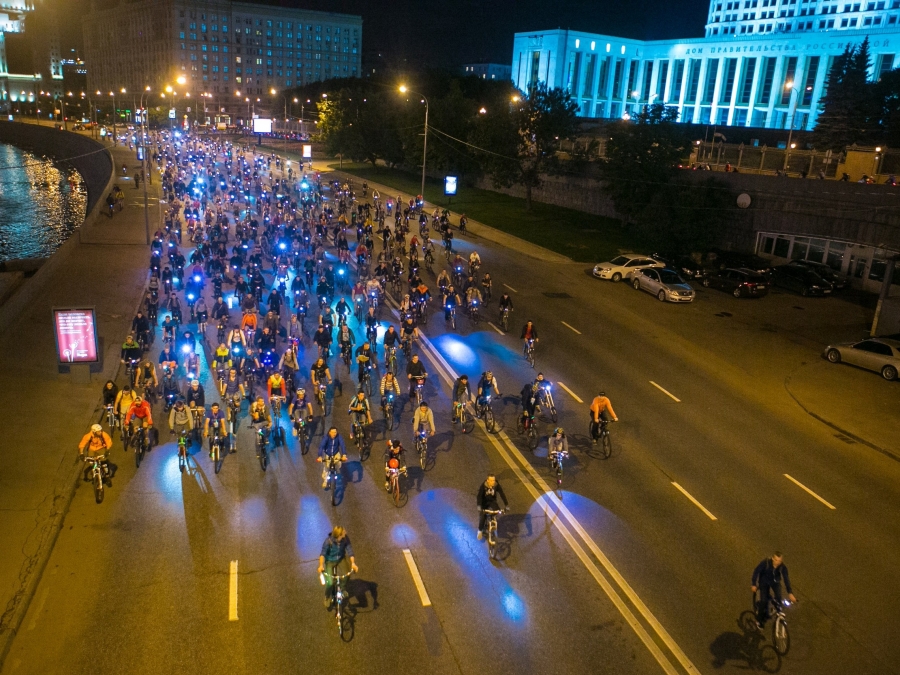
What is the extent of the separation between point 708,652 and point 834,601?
2742mm

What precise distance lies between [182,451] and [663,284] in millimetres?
23210

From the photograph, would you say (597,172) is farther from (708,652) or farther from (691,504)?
(708,652)

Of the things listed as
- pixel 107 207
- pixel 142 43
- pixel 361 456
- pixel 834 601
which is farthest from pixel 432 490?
pixel 142 43

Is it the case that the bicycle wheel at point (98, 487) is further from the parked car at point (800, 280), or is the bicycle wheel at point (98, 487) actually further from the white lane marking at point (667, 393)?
the parked car at point (800, 280)

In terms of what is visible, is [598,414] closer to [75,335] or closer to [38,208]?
[75,335]

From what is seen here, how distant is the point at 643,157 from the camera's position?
41781mm

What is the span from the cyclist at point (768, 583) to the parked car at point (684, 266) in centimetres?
2676

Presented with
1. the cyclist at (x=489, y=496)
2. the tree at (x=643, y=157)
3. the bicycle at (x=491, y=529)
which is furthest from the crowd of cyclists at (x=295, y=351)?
the tree at (x=643, y=157)

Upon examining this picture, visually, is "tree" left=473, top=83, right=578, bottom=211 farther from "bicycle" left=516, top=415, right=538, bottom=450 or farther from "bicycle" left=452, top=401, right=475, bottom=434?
"bicycle" left=516, top=415, right=538, bottom=450

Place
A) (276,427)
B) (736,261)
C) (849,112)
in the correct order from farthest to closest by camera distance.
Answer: (849,112), (736,261), (276,427)

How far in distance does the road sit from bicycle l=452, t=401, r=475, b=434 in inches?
14.2

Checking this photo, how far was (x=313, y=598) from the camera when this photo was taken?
10312mm

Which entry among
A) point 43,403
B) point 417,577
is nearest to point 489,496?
point 417,577

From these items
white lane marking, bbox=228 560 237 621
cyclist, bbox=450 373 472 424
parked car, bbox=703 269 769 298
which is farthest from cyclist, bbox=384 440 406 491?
parked car, bbox=703 269 769 298
